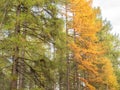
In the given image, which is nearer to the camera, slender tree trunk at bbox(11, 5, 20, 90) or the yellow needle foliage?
slender tree trunk at bbox(11, 5, 20, 90)

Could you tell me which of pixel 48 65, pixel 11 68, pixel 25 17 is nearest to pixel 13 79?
pixel 11 68

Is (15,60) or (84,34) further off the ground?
(84,34)

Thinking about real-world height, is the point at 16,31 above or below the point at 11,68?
above

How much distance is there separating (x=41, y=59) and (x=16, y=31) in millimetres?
1411

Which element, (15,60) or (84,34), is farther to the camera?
(84,34)

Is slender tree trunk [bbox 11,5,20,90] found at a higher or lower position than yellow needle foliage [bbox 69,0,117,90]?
lower

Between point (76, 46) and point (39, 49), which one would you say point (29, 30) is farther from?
point (76, 46)

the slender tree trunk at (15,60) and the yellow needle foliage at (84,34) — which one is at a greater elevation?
the yellow needle foliage at (84,34)

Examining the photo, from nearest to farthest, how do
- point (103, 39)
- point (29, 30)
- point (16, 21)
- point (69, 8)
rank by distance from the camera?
point (16, 21) < point (29, 30) < point (69, 8) < point (103, 39)

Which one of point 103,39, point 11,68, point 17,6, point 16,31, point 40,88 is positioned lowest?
point 40,88

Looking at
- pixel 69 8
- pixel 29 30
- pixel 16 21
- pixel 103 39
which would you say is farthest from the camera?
pixel 103 39

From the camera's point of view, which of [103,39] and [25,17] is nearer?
[25,17]

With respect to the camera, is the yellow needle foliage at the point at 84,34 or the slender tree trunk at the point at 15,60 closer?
the slender tree trunk at the point at 15,60

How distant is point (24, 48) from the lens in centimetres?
1230
